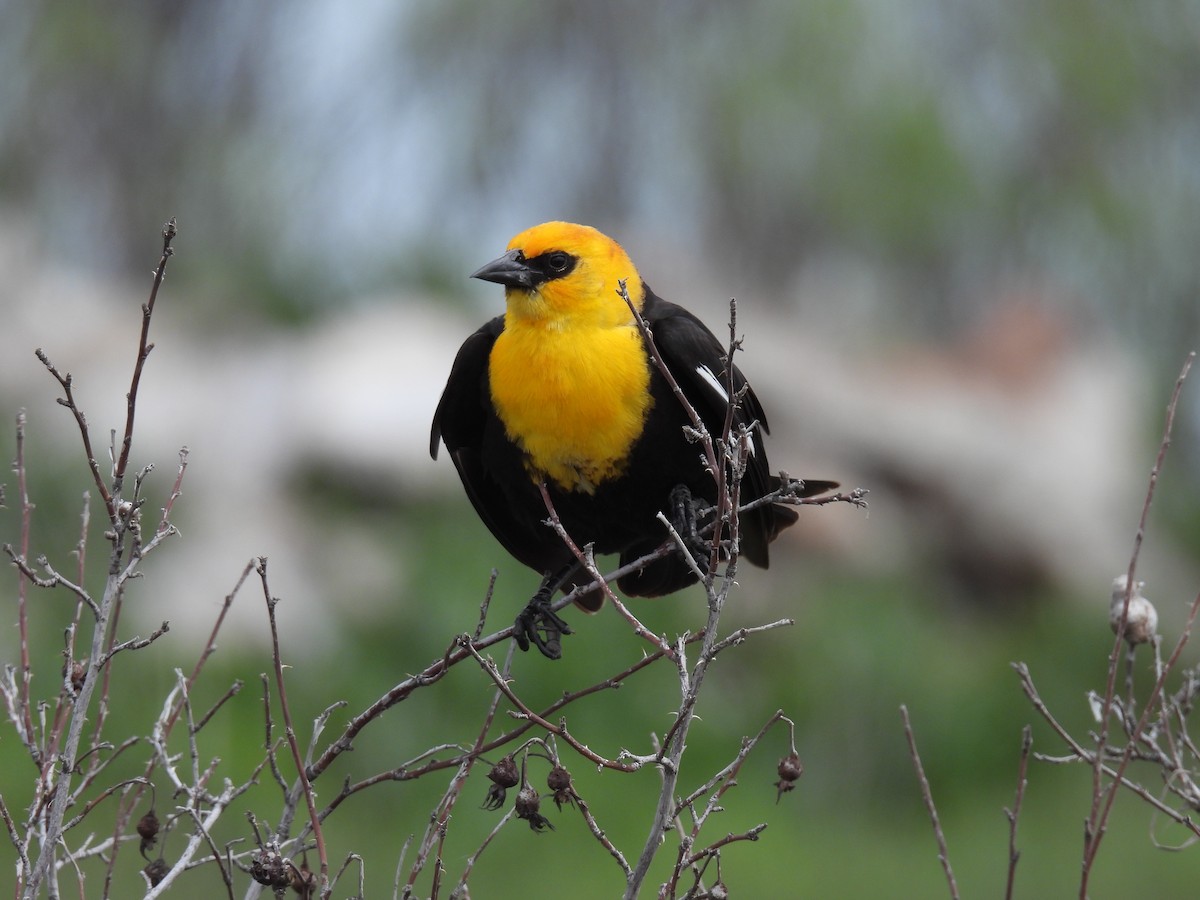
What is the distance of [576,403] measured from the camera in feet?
9.99

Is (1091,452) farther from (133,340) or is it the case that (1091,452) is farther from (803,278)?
(133,340)

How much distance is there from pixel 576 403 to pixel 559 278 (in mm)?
316

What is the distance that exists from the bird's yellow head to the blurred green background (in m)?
2.83

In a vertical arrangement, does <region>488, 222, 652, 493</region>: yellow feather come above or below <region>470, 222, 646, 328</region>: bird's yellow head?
below

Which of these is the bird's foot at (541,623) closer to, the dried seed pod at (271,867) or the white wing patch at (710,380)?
the white wing patch at (710,380)

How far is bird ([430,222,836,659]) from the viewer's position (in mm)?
3055

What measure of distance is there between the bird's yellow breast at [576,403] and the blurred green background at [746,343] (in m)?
2.85

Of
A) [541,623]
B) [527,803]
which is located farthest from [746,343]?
[527,803]

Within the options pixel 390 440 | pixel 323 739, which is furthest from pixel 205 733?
pixel 390 440

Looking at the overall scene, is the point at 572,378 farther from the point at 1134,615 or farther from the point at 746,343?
the point at 746,343

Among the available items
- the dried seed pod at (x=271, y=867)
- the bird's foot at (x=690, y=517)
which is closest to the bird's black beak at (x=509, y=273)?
the bird's foot at (x=690, y=517)

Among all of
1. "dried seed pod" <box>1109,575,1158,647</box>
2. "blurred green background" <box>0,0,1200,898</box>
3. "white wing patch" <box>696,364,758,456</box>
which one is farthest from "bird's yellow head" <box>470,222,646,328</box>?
"blurred green background" <box>0,0,1200,898</box>

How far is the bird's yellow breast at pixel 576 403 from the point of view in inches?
120

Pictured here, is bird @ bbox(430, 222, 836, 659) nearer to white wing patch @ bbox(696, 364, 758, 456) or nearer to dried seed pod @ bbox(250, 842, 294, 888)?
white wing patch @ bbox(696, 364, 758, 456)
